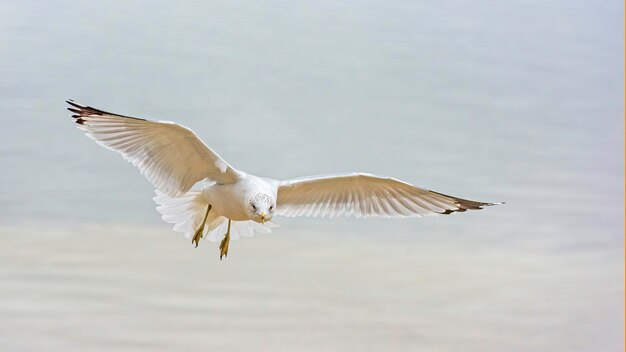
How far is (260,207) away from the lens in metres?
3.93

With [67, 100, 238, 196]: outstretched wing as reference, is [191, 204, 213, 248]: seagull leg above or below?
below

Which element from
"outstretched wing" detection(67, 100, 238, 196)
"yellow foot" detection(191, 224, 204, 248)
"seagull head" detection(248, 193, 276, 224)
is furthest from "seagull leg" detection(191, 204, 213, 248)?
"seagull head" detection(248, 193, 276, 224)

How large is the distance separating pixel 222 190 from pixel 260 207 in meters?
0.24

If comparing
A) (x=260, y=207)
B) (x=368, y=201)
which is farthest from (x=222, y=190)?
(x=368, y=201)

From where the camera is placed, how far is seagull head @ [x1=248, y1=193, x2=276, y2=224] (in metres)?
3.93

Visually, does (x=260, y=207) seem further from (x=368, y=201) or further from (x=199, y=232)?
(x=368, y=201)

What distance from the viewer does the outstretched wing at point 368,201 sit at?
440 cm

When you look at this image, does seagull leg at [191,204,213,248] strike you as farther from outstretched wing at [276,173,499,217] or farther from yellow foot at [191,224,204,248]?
outstretched wing at [276,173,499,217]

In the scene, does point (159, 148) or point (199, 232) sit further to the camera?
point (199, 232)

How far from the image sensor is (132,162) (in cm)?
410

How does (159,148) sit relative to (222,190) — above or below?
above

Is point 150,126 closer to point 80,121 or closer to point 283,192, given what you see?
point 80,121

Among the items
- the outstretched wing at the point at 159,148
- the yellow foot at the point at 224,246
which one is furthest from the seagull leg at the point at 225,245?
the outstretched wing at the point at 159,148

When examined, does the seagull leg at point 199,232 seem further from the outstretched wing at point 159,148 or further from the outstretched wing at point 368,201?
the outstretched wing at point 368,201
